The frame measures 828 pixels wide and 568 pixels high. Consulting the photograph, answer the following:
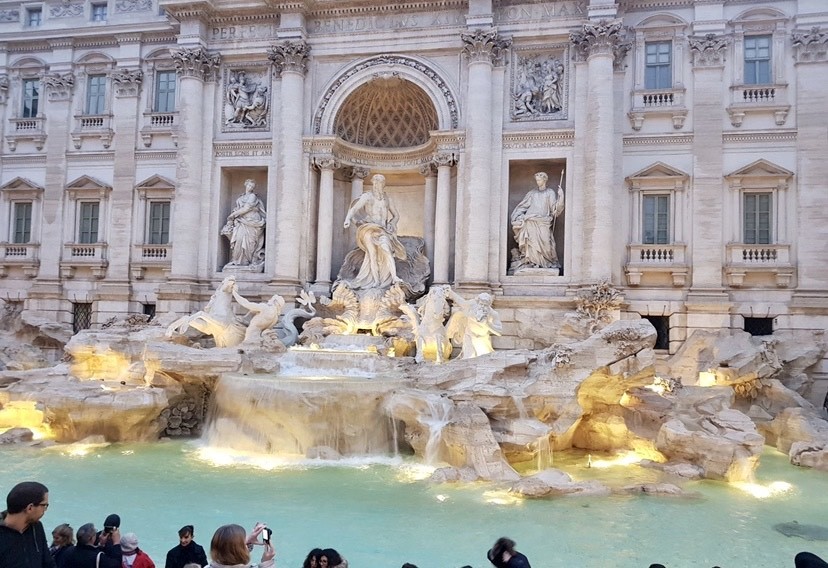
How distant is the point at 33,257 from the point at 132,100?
6.27m

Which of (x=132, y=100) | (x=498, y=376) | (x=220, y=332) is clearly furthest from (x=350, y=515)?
(x=132, y=100)

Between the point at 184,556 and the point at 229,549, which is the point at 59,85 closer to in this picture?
the point at 184,556

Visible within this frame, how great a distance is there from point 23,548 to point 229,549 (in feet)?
3.18

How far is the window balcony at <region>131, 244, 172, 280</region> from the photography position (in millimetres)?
19766

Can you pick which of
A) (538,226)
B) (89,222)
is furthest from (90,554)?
(89,222)

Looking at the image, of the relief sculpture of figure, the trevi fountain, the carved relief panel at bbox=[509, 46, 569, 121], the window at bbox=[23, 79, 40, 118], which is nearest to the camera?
the trevi fountain

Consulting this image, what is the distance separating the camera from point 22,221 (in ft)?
70.2

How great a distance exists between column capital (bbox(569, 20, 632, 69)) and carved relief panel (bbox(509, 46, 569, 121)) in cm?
74

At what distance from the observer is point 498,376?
11789mm

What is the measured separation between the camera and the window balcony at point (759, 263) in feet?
53.2

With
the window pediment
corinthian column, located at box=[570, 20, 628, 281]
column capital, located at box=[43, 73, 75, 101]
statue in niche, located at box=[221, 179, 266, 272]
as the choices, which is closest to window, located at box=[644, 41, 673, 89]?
corinthian column, located at box=[570, 20, 628, 281]

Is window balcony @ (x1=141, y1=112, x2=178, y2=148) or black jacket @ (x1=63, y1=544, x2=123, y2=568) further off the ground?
window balcony @ (x1=141, y1=112, x2=178, y2=148)

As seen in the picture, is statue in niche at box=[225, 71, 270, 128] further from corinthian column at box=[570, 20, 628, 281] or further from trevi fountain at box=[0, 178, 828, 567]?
corinthian column at box=[570, 20, 628, 281]

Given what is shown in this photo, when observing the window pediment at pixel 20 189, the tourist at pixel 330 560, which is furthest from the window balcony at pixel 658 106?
the window pediment at pixel 20 189
